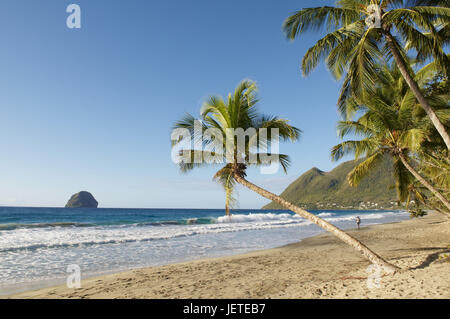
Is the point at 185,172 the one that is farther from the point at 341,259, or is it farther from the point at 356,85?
the point at 341,259

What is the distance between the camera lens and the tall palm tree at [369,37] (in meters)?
6.12

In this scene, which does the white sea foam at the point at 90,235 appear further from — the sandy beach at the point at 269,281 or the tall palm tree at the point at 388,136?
the tall palm tree at the point at 388,136

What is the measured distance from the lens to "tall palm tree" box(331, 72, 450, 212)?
8.20 meters

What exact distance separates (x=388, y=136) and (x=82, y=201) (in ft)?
444

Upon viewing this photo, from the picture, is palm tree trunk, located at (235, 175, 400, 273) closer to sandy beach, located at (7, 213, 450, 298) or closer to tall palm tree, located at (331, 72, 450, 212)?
sandy beach, located at (7, 213, 450, 298)

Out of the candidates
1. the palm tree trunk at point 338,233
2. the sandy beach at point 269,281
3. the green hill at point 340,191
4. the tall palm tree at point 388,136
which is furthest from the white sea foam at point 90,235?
the green hill at point 340,191

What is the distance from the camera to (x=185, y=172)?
8141 mm

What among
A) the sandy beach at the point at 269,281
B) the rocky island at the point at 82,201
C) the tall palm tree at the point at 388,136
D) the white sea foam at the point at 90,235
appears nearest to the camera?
the sandy beach at the point at 269,281

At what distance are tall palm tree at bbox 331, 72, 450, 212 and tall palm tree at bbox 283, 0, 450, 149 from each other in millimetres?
1377

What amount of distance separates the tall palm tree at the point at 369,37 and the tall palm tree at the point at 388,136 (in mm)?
1377

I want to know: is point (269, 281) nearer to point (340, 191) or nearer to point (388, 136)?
point (388, 136)

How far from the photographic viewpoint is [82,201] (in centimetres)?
11962
